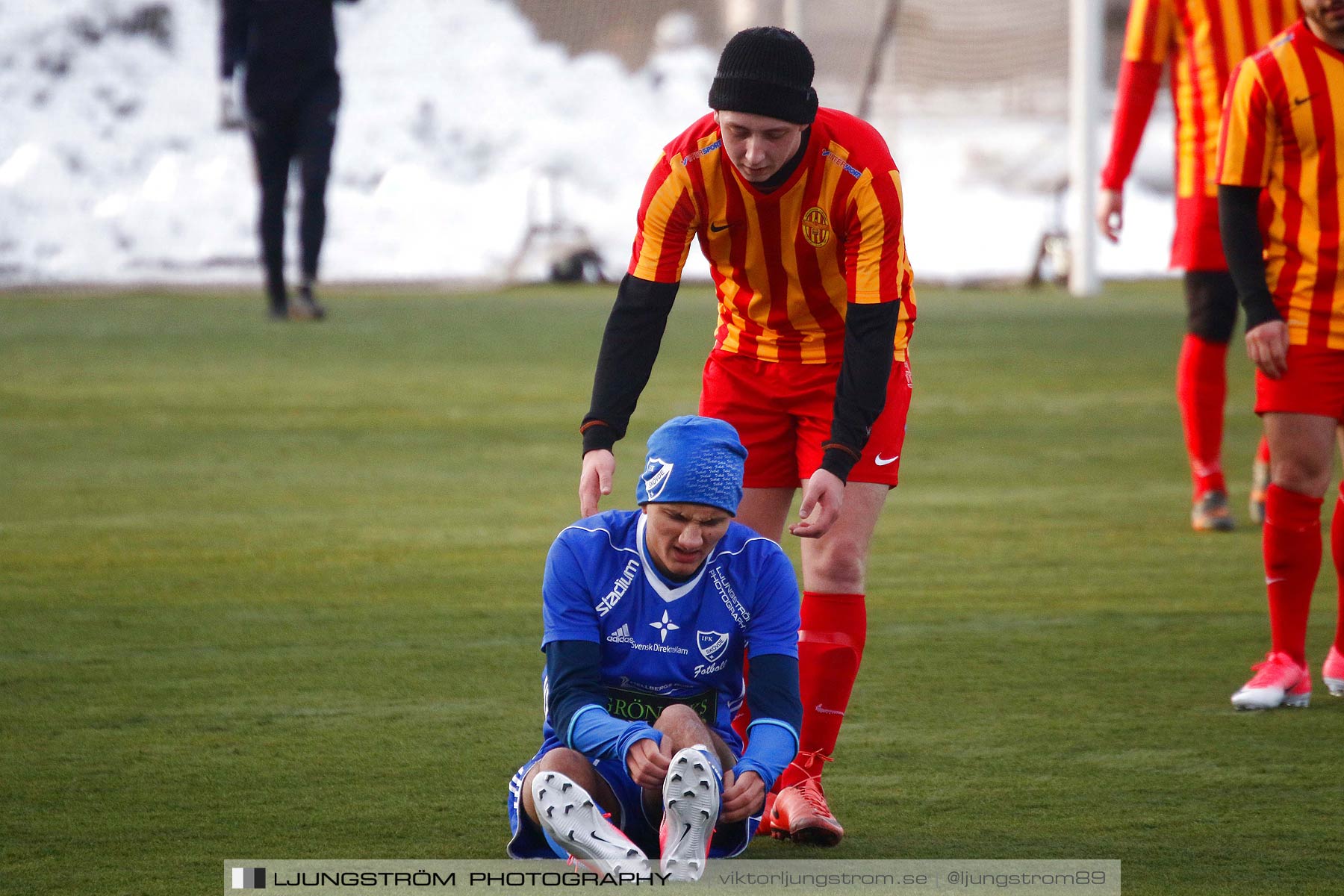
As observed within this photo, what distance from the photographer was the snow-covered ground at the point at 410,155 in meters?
18.0

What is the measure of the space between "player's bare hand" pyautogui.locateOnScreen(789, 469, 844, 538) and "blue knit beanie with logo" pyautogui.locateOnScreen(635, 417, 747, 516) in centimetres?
17

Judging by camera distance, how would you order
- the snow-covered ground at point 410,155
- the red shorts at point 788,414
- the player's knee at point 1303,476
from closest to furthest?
the red shorts at point 788,414 → the player's knee at point 1303,476 → the snow-covered ground at point 410,155

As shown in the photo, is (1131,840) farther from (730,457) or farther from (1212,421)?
(1212,421)

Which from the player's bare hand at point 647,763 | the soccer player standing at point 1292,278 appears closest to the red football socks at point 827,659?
the player's bare hand at point 647,763

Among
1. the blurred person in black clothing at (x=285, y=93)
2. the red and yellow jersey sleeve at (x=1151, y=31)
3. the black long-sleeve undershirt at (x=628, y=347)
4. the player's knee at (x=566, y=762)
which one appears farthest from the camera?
the blurred person in black clothing at (x=285, y=93)

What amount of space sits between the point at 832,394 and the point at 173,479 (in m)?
4.08

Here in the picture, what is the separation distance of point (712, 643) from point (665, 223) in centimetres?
81

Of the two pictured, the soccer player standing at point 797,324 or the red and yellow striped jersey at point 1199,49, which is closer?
the soccer player standing at point 797,324

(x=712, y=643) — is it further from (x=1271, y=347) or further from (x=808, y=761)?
(x=1271, y=347)

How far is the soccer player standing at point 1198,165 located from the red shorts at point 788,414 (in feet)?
9.68

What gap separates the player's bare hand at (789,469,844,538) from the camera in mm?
3307

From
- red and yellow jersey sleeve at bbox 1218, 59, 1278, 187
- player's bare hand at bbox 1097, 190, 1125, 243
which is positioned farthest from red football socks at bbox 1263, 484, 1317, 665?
player's bare hand at bbox 1097, 190, 1125, 243

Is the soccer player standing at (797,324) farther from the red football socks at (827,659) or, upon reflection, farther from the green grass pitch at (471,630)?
the green grass pitch at (471,630)

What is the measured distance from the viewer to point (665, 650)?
10.6ft
